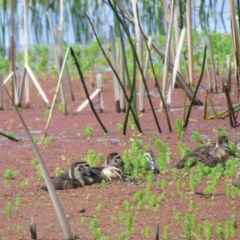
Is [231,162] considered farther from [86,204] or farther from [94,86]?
[94,86]

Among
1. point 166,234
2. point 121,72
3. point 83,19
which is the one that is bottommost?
point 166,234

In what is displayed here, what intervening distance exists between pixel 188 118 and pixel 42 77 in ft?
15.4

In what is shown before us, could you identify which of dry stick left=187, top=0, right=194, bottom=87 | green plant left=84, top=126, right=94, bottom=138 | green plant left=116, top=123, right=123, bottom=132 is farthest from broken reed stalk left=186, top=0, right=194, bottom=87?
green plant left=84, top=126, right=94, bottom=138

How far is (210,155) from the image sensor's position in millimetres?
7195

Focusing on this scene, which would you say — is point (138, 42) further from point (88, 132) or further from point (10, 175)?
point (10, 175)

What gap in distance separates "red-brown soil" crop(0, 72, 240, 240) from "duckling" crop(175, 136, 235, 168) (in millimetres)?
185

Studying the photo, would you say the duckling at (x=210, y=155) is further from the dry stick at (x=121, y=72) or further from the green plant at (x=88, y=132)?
the green plant at (x=88, y=132)

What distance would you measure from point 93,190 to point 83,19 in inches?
483

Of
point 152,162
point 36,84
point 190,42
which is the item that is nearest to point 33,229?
point 152,162

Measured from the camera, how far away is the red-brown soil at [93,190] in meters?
5.67

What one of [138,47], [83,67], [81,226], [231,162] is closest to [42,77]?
[83,67]

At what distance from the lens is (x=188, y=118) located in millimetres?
8734

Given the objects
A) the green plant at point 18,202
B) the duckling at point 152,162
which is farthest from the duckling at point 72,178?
the duckling at point 152,162

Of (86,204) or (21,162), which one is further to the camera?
(21,162)
